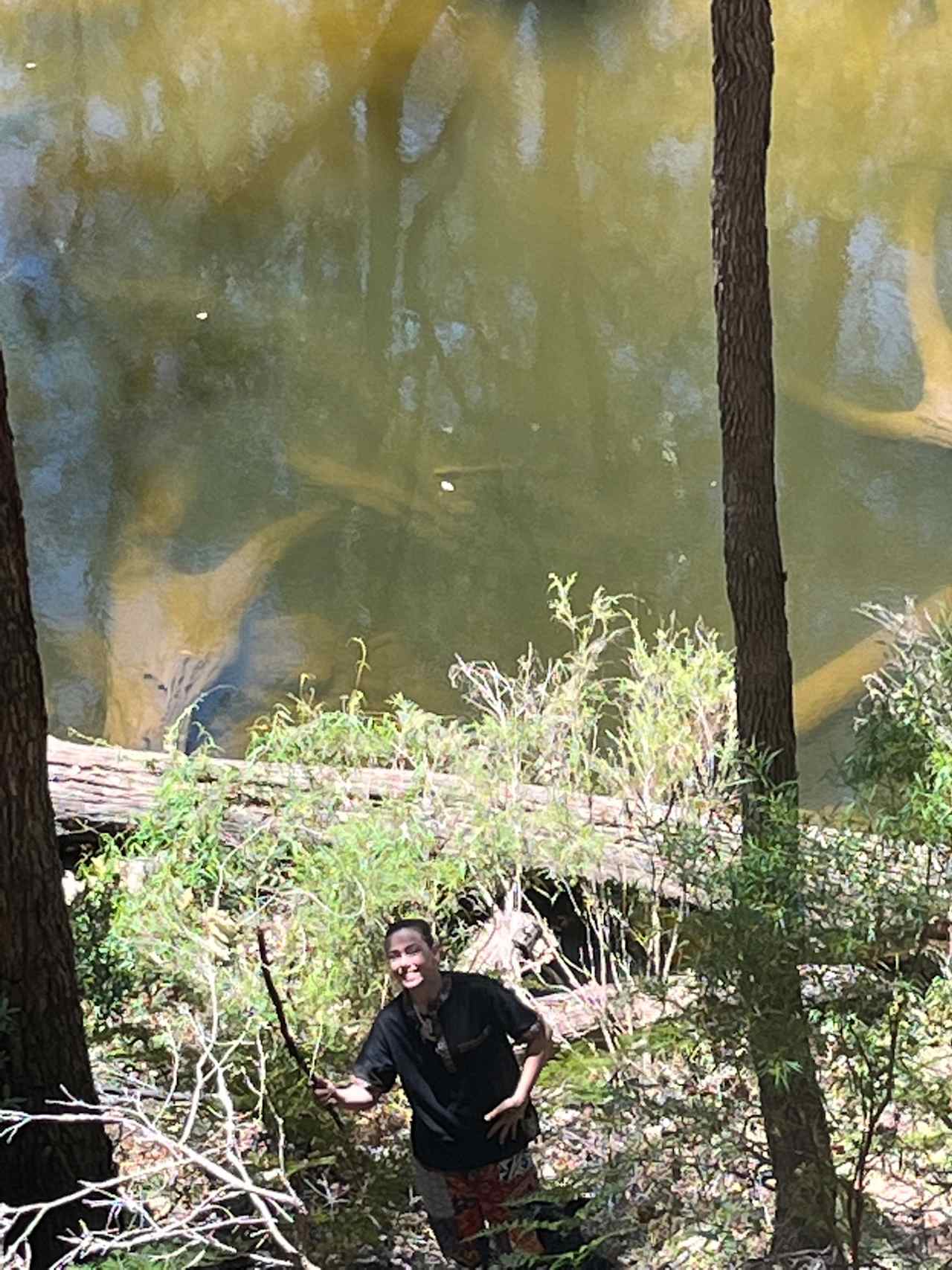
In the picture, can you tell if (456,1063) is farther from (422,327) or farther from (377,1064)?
(422,327)

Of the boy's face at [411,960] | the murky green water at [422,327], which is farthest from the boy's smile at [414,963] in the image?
the murky green water at [422,327]

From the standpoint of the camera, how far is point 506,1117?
302 cm

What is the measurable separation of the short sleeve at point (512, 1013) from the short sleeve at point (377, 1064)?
0.25 m

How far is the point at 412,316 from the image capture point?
9086mm

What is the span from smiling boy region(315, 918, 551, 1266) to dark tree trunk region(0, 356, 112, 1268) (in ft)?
1.78

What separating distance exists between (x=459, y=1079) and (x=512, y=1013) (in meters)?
0.18

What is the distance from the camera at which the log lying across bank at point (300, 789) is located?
4.40m

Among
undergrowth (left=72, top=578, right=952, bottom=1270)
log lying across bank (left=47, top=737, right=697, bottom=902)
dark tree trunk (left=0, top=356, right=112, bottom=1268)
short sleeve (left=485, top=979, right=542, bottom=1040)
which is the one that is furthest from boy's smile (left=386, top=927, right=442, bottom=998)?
log lying across bank (left=47, top=737, right=697, bottom=902)

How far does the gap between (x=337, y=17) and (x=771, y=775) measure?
36.2ft

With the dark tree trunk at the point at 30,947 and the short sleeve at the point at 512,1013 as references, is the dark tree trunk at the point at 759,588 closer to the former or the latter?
the short sleeve at the point at 512,1013

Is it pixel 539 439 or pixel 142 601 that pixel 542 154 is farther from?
pixel 142 601

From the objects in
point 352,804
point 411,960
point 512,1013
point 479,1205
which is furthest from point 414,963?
point 352,804

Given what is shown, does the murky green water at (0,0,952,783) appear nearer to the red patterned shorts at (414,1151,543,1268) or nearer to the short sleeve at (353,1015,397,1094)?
the red patterned shorts at (414,1151,543,1268)

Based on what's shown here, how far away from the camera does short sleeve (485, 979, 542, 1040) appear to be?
3.01 metres
